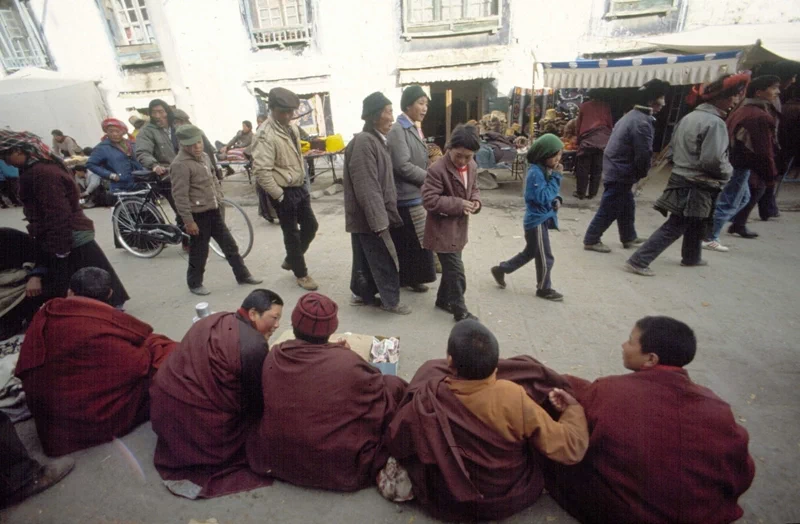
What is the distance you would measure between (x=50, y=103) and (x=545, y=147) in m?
15.7

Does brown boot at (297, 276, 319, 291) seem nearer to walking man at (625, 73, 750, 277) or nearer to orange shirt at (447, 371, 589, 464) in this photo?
orange shirt at (447, 371, 589, 464)

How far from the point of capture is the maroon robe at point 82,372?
2086 millimetres

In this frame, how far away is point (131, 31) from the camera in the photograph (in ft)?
39.5

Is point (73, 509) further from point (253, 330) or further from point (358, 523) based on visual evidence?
point (358, 523)

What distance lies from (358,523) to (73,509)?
1508 millimetres

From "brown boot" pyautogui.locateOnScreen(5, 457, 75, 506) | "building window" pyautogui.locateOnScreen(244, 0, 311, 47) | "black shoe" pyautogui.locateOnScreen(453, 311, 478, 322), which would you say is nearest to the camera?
"brown boot" pyautogui.locateOnScreen(5, 457, 75, 506)

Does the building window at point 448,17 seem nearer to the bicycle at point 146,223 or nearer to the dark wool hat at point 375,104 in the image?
the bicycle at point 146,223

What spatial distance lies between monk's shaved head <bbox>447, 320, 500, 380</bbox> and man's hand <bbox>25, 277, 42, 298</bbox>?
12.0ft

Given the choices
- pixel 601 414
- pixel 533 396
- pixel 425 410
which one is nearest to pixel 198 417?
pixel 425 410

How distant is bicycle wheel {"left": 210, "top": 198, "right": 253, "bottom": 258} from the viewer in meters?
5.01

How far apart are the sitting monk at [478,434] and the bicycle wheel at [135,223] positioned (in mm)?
5077

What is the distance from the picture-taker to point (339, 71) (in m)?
11.1

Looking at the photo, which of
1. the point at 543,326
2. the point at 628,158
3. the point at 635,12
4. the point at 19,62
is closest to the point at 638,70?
the point at 635,12

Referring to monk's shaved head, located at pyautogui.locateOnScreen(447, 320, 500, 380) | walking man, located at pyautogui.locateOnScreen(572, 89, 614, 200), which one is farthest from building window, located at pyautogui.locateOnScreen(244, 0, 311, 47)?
monk's shaved head, located at pyautogui.locateOnScreen(447, 320, 500, 380)
